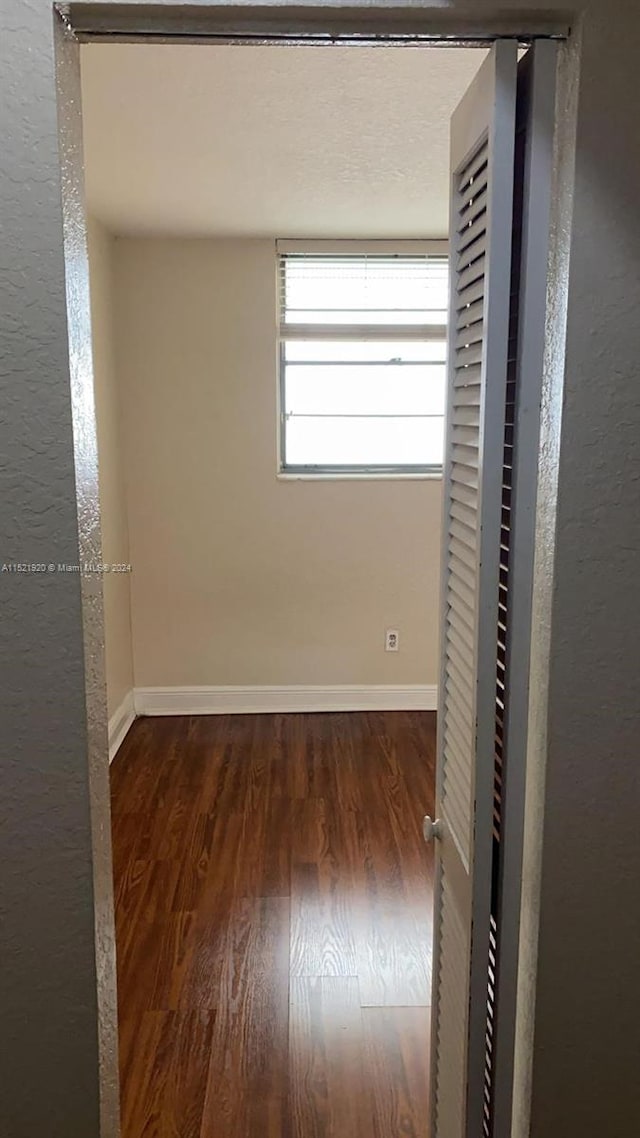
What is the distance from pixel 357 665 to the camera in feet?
14.9

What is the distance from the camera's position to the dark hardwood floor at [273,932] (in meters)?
2.06

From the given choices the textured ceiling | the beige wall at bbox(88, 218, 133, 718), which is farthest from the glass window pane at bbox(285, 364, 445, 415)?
the beige wall at bbox(88, 218, 133, 718)

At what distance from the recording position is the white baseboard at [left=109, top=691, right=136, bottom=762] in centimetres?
402

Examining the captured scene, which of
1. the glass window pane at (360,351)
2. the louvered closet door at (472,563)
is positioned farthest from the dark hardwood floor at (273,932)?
the glass window pane at (360,351)

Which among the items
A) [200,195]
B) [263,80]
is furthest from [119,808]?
[263,80]

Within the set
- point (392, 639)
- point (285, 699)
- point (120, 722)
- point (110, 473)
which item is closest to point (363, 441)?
point (392, 639)

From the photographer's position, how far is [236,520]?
172 inches

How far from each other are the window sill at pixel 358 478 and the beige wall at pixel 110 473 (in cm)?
83

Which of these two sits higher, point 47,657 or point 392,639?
point 47,657

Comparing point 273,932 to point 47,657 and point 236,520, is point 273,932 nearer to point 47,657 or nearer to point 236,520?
point 47,657

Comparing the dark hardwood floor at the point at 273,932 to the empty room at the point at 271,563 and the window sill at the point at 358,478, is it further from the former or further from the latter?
the window sill at the point at 358,478

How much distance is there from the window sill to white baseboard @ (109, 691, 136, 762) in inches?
54.5

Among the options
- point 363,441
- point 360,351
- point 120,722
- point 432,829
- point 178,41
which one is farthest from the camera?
point 363,441

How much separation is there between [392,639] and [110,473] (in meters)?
1.67
